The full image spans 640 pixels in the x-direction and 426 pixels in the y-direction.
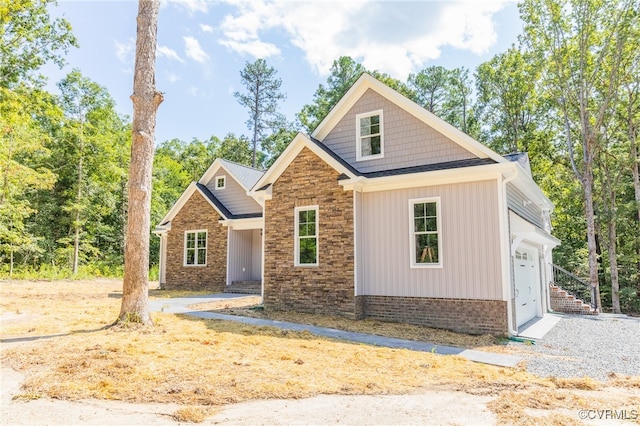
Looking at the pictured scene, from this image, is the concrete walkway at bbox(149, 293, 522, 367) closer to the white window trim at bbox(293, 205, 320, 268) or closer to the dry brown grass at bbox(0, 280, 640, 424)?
the dry brown grass at bbox(0, 280, 640, 424)

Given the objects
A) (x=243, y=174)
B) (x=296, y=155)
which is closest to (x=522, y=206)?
(x=296, y=155)

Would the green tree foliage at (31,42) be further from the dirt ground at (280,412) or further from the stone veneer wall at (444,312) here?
the stone veneer wall at (444,312)

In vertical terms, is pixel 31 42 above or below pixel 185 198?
above

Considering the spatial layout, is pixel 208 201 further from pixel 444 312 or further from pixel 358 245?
pixel 444 312

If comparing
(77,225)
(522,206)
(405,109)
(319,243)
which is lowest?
(319,243)

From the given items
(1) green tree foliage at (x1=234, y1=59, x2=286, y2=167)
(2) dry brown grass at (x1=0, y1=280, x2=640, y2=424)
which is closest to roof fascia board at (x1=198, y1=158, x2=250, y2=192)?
(2) dry brown grass at (x1=0, y1=280, x2=640, y2=424)

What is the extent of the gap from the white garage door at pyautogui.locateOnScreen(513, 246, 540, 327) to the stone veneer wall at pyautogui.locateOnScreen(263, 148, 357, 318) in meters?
4.43

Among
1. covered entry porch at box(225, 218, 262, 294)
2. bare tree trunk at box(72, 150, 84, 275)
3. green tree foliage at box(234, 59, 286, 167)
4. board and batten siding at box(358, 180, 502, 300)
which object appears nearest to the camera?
board and batten siding at box(358, 180, 502, 300)

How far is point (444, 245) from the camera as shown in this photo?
9.70 meters

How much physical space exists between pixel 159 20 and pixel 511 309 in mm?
10536

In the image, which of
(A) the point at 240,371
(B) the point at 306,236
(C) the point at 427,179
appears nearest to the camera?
(A) the point at 240,371

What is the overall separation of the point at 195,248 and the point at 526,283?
1437 cm

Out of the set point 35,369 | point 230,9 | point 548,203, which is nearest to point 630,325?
point 548,203

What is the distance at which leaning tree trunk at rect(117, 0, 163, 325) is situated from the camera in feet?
26.7
